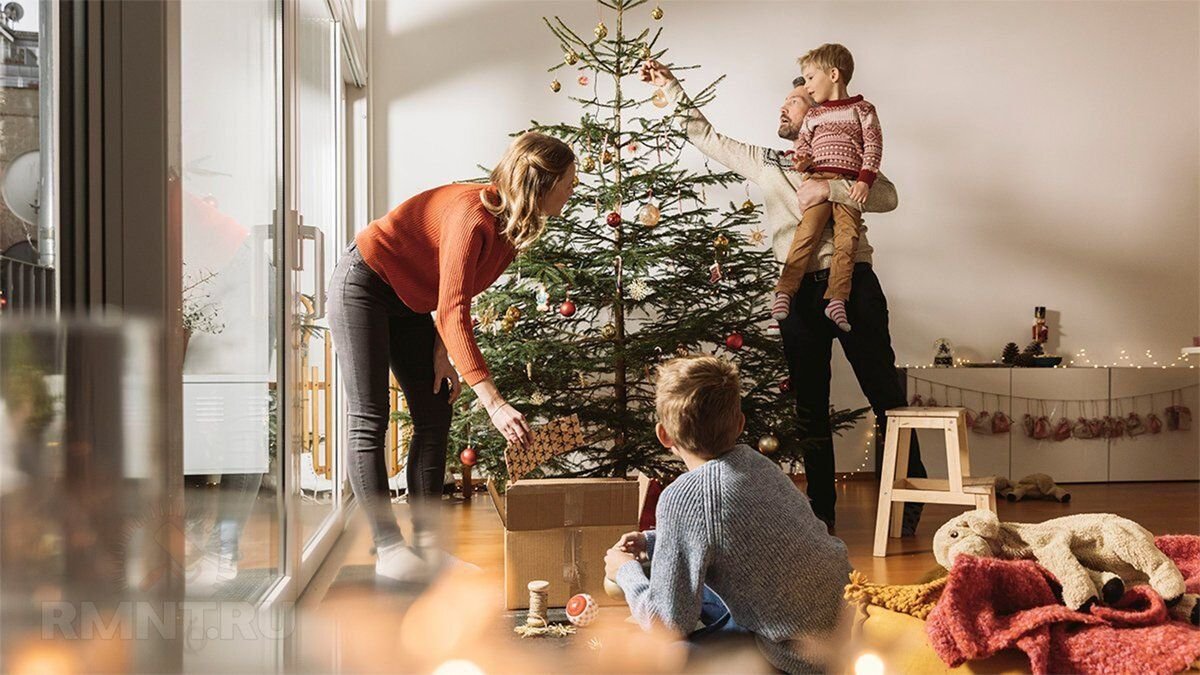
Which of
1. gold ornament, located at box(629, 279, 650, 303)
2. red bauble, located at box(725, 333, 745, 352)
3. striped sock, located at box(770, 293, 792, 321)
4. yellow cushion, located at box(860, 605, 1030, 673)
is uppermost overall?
gold ornament, located at box(629, 279, 650, 303)

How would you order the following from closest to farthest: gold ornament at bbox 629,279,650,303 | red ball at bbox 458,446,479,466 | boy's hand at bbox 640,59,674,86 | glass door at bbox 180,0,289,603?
1. glass door at bbox 180,0,289,603
2. red ball at bbox 458,446,479,466
3. gold ornament at bbox 629,279,650,303
4. boy's hand at bbox 640,59,674,86

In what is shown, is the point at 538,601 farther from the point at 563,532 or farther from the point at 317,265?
the point at 317,265

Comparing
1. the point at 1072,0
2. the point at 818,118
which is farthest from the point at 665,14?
the point at 1072,0

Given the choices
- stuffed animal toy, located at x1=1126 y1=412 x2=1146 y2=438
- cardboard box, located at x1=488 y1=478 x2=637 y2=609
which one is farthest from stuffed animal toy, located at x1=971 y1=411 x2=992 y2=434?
cardboard box, located at x1=488 y1=478 x2=637 y2=609

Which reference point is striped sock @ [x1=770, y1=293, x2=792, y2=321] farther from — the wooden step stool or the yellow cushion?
the yellow cushion

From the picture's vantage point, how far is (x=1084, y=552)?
70.3 inches

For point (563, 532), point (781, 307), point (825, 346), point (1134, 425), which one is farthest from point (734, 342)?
point (1134, 425)

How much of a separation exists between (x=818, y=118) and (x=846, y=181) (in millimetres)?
256

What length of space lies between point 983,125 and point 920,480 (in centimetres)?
230

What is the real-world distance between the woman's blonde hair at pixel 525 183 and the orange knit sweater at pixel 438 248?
30 millimetres

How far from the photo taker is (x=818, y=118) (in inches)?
132

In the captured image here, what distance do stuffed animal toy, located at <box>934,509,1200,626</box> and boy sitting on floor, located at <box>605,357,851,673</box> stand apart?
0.37 metres

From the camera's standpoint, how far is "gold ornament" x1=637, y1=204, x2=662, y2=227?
2967mm

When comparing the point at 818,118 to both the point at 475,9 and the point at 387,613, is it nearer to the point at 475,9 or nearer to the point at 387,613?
the point at 475,9
